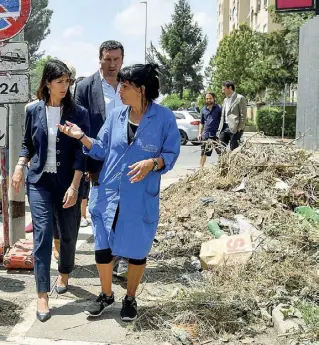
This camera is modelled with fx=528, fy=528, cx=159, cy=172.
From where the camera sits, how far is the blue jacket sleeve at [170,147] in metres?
3.59

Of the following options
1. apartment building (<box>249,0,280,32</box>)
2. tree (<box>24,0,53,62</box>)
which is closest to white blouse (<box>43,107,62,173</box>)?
apartment building (<box>249,0,280,32</box>)

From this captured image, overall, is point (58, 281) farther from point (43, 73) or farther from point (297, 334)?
point (297, 334)

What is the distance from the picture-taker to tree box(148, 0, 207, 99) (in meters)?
65.9

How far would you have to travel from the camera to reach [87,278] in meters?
4.75

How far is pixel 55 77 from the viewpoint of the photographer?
3877 mm

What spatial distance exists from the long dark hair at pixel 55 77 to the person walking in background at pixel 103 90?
57cm

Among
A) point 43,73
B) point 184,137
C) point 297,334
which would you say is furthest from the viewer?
point 184,137

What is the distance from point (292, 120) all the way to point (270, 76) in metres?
2.38

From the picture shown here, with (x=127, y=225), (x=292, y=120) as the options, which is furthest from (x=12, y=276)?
(x=292, y=120)

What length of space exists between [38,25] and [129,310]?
240ft

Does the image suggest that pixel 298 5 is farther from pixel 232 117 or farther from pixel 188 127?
pixel 188 127

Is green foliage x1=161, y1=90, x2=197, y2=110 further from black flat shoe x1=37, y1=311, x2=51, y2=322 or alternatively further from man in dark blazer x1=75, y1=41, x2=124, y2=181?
black flat shoe x1=37, y1=311, x2=51, y2=322

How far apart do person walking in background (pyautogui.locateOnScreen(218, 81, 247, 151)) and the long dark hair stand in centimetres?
602

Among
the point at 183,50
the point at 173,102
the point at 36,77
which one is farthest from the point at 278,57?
the point at 183,50
